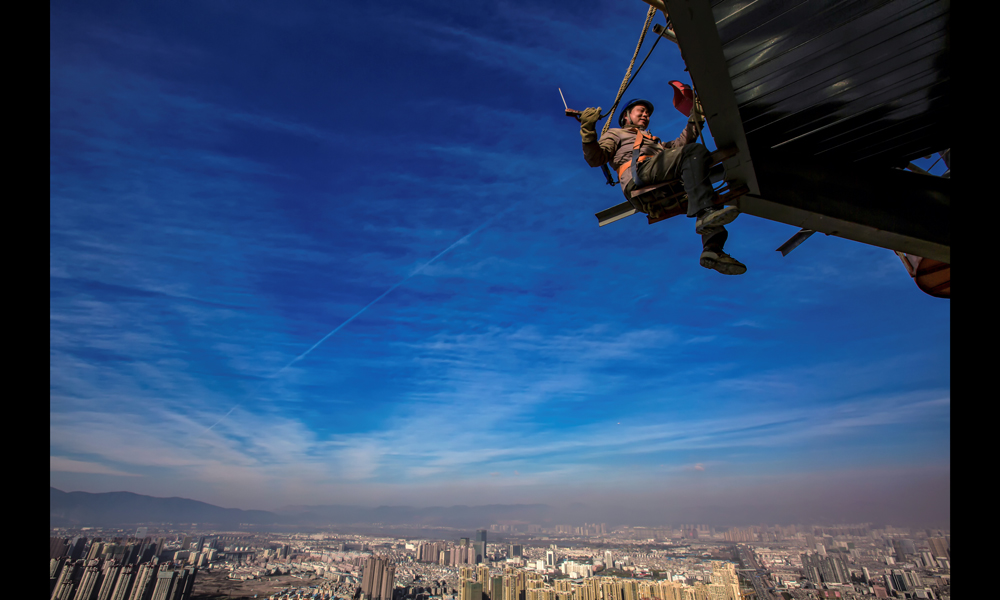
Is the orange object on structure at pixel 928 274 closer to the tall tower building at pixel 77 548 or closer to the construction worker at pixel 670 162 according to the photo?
the construction worker at pixel 670 162

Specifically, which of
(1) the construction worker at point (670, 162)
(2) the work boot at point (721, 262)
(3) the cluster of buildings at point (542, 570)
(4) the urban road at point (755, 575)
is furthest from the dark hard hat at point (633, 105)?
(4) the urban road at point (755, 575)

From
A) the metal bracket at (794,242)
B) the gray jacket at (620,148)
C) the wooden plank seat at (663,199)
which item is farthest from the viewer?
the metal bracket at (794,242)

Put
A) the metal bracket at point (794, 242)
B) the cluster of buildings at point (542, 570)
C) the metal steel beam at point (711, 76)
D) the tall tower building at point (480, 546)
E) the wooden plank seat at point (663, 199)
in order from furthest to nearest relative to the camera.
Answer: the tall tower building at point (480, 546) < the cluster of buildings at point (542, 570) < the metal bracket at point (794, 242) < the wooden plank seat at point (663, 199) < the metal steel beam at point (711, 76)

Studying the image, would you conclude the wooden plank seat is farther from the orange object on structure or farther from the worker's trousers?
the orange object on structure

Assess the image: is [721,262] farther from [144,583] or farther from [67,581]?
[67,581]

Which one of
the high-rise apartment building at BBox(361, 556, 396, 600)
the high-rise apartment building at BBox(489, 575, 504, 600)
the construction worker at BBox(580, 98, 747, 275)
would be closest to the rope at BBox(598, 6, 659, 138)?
the construction worker at BBox(580, 98, 747, 275)

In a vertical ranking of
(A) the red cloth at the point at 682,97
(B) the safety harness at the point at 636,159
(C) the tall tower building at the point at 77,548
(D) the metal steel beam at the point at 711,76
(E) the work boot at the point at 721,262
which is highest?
(A) the red cloth at the point at 682,97
